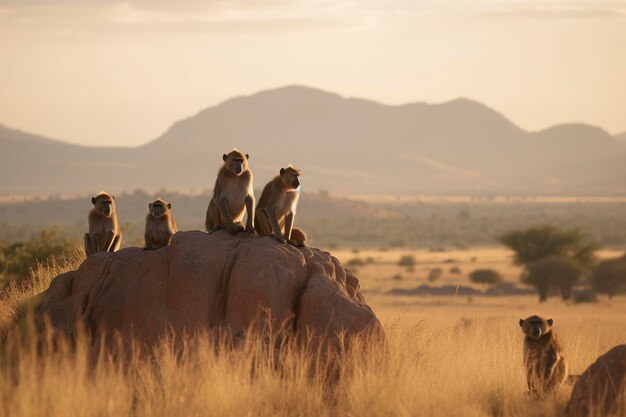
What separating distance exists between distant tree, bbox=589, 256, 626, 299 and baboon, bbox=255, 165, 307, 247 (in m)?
36.2

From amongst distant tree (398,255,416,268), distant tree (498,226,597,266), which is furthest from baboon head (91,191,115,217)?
distant tree (398,255,416,268)

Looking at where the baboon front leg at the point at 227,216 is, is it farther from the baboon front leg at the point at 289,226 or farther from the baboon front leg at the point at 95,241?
the baboon front leg at the point at 95,241

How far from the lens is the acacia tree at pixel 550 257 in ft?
157

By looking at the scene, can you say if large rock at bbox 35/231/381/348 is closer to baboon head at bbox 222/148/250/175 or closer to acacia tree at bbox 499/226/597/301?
baboon head at bbox 222/148/250/175

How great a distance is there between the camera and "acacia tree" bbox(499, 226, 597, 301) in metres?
47.8

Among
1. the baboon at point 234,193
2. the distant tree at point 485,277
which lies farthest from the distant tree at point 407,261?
the baboon at point 234,193

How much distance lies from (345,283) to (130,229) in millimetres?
70869

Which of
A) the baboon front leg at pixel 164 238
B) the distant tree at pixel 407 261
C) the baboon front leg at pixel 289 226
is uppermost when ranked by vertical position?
the baboon front leg at pixel 289 226

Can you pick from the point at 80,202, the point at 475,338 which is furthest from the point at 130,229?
the point at 475,338

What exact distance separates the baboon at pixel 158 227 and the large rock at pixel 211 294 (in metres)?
0.40

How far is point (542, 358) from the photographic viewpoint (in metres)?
13.7

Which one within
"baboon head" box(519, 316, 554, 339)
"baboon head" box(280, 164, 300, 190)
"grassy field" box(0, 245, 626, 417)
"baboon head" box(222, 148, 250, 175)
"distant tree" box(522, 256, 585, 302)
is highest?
"baboon head" box(222, 148, 250, 175)

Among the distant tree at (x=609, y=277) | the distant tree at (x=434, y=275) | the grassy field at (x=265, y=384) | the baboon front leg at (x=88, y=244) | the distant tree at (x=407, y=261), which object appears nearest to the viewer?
the grassy field at (x=265, y=384)

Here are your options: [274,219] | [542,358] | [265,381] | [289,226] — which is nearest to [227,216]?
[274,219]
